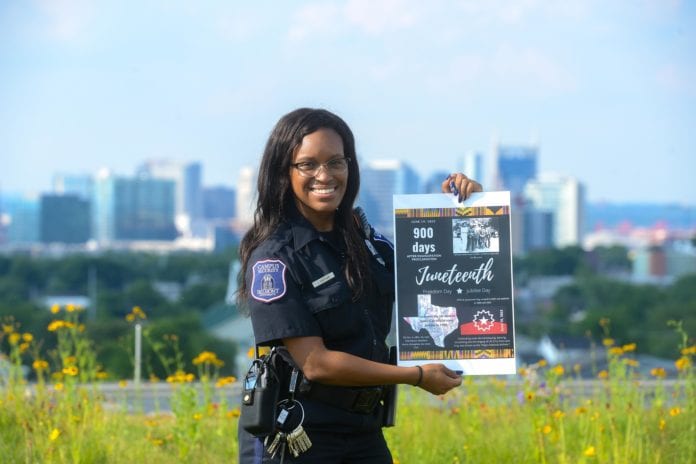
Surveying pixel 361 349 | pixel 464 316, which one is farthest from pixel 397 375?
pixel 464 316

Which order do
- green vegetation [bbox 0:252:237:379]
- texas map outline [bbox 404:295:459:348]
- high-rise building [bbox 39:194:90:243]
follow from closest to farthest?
texas map outline [bbox 404:295:459:348] → green vegetation [bbox 0:252:237:379] → high-rise building [bbox 39:194:90:243]

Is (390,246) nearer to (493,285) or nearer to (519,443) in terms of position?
(493,285)

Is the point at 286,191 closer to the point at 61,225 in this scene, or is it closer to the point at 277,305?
the point at 277,305

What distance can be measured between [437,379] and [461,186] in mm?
542

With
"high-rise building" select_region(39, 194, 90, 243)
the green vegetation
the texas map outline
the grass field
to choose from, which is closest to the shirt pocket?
the texas map outline

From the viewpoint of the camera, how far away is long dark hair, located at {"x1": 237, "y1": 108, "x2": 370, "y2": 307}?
312 centimetres

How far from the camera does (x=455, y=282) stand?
10.9 ft

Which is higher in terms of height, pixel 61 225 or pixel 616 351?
pixel 61 225

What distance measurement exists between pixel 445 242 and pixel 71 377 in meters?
3.04

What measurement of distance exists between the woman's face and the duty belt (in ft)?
1.53

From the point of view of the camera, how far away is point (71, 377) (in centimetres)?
584

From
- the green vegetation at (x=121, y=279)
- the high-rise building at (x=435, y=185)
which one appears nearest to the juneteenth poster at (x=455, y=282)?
the high-rise building at (x=435, y=185)

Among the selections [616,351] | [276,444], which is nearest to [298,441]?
[276,444]

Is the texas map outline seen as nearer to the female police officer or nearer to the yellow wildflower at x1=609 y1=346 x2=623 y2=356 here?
the female police officer
